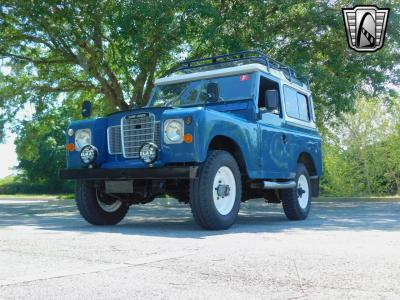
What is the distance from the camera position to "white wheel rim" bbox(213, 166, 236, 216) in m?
7.08

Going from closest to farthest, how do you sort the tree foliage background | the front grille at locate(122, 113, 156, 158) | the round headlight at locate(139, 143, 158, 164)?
the round headlight at locate(139, 143, 158, 164)
the front grille at locate(122, 113, 156, 158)
the tree foliage background

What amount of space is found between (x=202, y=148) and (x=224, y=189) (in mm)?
778

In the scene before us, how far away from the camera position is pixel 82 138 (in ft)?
25.4

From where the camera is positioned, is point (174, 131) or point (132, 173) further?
point (132, 173)

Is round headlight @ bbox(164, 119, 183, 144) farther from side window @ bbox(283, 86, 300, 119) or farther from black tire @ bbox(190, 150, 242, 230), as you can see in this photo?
side window @ bbox(283, 86, 300, 119)

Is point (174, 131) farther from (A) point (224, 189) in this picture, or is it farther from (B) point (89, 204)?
(B) point (89, 204)

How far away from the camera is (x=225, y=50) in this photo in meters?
15.1

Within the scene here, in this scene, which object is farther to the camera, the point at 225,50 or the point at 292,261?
the point at 225,50

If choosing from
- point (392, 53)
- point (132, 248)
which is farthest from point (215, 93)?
point (392, 53)

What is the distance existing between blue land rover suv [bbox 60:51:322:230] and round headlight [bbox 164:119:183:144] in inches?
0.5

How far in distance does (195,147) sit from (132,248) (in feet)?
6.19

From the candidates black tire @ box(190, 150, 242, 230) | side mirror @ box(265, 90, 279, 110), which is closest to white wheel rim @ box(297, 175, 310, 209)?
side mirror @ box(265, 90, 279, 110)

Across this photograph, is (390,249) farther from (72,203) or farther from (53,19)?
(72,203)

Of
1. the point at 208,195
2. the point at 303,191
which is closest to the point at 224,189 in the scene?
the point at 208,195
